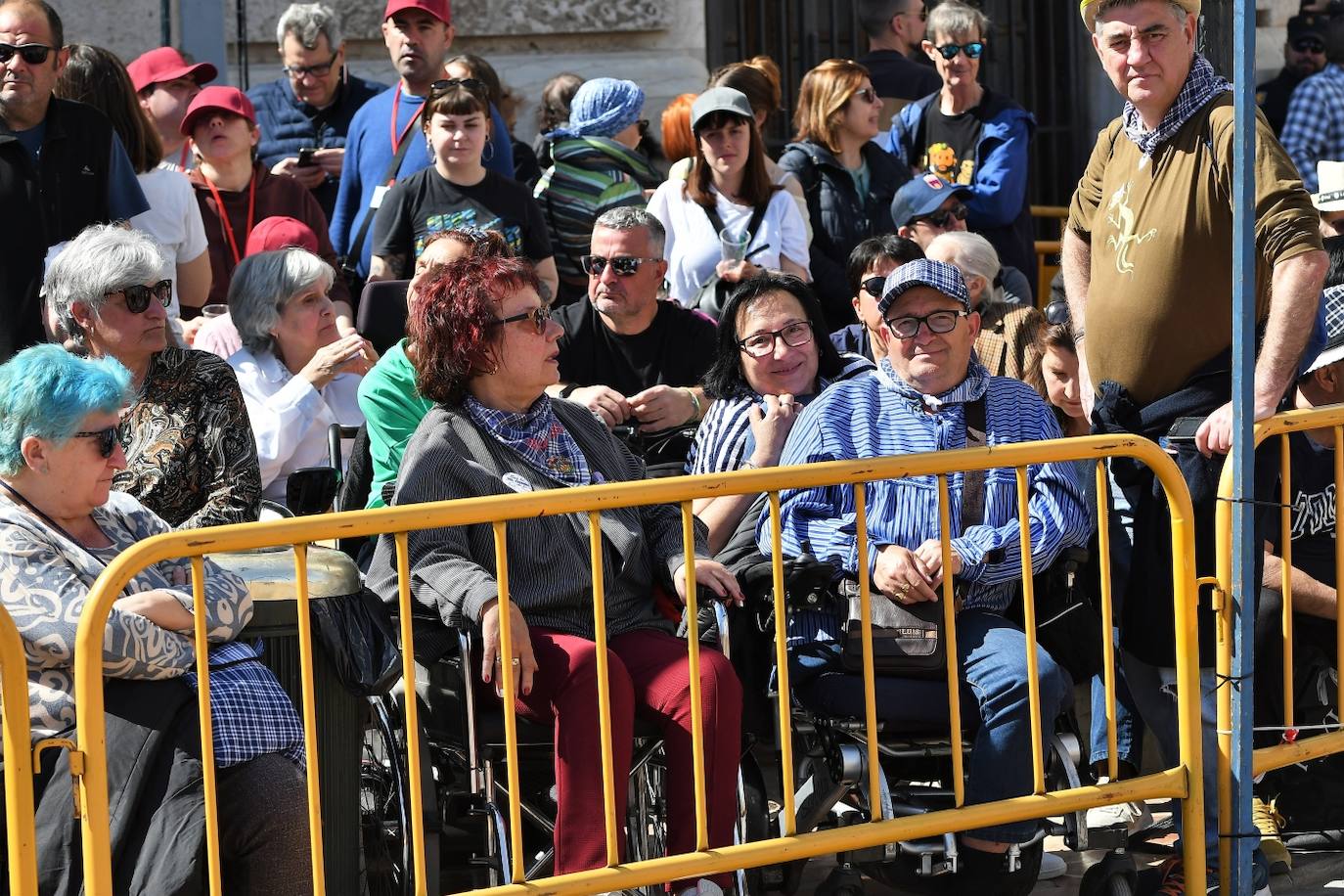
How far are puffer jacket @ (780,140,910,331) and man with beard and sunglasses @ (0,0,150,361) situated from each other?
2888 mm

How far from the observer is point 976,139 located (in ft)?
27.9

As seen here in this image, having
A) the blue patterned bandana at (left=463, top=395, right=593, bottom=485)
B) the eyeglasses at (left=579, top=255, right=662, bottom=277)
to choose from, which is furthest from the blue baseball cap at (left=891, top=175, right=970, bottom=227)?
the blue patterned bandana at (left=463, top=395, right=593, bottom=485)

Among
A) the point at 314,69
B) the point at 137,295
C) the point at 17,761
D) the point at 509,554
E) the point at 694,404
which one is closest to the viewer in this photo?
the point at 17,761

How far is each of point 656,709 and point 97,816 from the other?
1.31 metres

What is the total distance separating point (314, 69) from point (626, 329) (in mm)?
2772

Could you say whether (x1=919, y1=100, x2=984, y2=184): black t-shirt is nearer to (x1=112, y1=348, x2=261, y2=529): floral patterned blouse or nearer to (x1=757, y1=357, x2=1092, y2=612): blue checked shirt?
(x1=757, y1=357, x2=1092, y2=612): blue checked shirt

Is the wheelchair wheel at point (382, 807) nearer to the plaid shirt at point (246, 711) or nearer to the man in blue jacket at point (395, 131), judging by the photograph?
the plaid shirt at point (246, 711)

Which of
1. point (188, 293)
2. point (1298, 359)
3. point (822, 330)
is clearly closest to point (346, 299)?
point (188, 293)

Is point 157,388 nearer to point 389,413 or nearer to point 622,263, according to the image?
point 389,413

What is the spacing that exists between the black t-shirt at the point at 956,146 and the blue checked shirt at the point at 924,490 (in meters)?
3.62

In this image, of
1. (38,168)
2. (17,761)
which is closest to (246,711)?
(17,761)

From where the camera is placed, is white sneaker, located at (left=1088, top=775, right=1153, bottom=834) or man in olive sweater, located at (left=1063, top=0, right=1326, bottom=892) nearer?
man in olive sweater, located at (left=1063, top=0, right=1326, bottom=892)

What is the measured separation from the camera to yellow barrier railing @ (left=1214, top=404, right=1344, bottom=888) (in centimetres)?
443

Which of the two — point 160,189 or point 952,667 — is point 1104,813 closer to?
point 952,667
